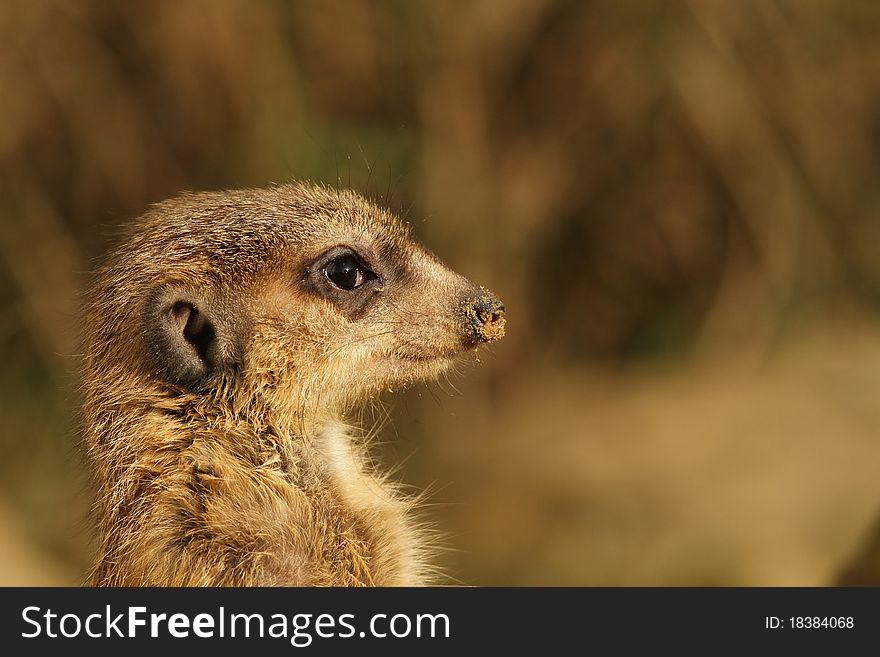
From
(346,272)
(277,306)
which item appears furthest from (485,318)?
(277,306)

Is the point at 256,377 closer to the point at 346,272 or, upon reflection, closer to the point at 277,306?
the point at 277,306

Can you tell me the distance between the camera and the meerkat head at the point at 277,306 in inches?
93.8

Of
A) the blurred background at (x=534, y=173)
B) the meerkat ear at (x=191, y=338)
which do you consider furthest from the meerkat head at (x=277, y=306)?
the blurred background at (x=534, y=173)

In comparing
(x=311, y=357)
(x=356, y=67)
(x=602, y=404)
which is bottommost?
(x=311, y=357)

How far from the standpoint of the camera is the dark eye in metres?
2.56

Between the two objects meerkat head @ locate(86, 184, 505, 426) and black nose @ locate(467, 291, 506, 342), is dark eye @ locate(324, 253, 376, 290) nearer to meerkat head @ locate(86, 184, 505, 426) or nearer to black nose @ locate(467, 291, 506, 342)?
meerkat head @ locate(86, 184, 505, 426)

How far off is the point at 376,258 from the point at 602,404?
3.86 m

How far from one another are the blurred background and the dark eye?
8.27ft

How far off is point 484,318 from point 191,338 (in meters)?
0.68

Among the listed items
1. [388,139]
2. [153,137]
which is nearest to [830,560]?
[388,139]

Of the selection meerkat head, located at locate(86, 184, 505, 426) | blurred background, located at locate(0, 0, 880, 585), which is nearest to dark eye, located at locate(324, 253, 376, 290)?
meerkat head, located at locate(86, 184, 505, 426)

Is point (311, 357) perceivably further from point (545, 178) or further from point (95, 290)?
point (545, 178)

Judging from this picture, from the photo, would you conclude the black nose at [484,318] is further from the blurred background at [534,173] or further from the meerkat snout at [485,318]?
the blurred background at [534,173]

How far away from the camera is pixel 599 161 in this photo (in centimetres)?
610
